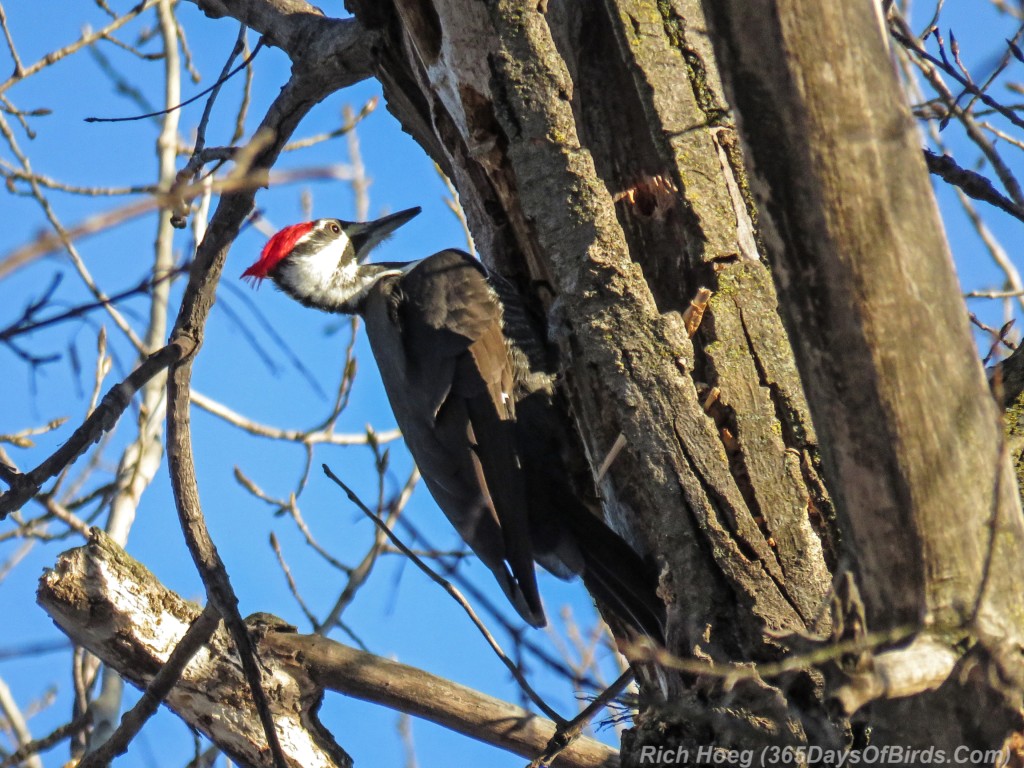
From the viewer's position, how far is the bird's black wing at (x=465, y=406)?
3271 millimetres

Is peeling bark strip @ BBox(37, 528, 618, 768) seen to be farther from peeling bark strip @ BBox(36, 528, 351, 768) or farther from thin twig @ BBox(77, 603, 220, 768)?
thin twig @ BBox(77, 603, 220, 768)

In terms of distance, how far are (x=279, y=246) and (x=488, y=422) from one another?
5.41 feet

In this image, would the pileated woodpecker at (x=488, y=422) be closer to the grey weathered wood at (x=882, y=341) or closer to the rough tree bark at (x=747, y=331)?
the rough tree bark at (x=747, y=331)

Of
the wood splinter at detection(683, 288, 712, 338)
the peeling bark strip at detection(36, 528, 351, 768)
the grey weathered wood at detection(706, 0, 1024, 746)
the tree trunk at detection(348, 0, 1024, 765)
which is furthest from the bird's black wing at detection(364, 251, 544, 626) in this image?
the grey weathered wood at detection(706, 0, 1024, 746)

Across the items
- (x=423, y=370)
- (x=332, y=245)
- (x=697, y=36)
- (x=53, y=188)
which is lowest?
(x=423, y=370)

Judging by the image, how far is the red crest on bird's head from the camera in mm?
4547

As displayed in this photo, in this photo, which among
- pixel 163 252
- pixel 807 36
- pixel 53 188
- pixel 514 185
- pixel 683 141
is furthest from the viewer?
pixel 163 252

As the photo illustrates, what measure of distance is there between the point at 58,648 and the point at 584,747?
1368 mm

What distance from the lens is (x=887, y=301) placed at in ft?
5.03

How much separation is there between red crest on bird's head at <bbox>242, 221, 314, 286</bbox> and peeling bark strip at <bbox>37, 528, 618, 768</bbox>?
206 cm

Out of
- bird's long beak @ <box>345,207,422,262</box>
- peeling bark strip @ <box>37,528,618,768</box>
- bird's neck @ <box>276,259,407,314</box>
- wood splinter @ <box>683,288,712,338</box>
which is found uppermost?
bird's long beak @ <box>345,207,422,262</box>

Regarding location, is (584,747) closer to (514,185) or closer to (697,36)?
(514,185)

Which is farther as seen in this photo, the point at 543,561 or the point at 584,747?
the point at 543,561

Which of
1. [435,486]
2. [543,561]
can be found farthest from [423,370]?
[543,561]
